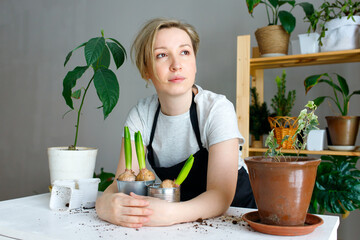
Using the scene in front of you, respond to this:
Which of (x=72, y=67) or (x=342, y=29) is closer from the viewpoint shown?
(x=342, y=29)

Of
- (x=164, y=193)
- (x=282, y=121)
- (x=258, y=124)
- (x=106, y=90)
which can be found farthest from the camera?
(x=258, y=124)

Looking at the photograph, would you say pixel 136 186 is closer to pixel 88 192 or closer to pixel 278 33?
pixel 88 192

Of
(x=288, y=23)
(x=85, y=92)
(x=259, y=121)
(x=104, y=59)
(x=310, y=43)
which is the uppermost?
(x=288, y=23)

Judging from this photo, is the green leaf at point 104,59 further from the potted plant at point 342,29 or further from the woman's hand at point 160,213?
the potted plant at point 342,29

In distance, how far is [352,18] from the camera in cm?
167

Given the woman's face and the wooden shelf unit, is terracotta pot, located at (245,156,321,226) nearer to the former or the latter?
the woman's face

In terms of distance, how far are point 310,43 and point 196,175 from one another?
112cm

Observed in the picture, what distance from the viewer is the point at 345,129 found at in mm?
1745

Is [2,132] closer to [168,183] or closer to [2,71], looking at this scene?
[2,71]

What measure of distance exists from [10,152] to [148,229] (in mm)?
3316

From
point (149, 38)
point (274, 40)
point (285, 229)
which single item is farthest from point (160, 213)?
point (274, 40)

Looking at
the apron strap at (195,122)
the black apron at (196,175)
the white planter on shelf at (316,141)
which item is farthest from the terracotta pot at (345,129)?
the apron strap at (195,122)

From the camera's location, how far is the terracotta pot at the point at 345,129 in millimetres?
1740

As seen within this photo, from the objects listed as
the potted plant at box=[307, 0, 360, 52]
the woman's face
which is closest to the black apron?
the woman's face
